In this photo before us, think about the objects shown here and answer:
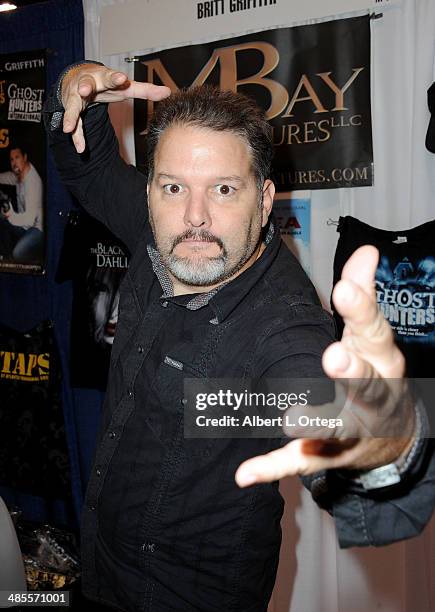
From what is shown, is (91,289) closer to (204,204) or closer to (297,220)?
(297,220)

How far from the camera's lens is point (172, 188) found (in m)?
1.49

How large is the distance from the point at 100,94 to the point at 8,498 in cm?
271

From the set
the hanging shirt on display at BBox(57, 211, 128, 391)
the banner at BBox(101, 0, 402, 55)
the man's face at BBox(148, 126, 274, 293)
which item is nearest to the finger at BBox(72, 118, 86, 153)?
the man's face at BBox(148, 126, 274, 293)

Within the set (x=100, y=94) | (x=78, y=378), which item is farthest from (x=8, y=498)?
(x=100, y=94)

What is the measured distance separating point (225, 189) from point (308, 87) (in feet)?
4.25

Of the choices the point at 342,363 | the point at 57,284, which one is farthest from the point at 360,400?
the point at 57,284

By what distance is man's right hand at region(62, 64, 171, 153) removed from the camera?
5.20 ft

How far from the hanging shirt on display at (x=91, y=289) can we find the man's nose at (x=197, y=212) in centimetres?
168

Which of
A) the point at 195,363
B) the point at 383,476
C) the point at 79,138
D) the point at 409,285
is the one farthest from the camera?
the point at 409,285

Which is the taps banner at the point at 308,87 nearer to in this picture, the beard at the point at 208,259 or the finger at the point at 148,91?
the finger at the point at 148,91

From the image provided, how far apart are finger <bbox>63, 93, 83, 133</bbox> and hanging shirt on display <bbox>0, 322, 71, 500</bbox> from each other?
6.30 feet

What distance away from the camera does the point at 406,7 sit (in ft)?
7.59

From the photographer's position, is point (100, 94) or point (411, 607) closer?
point (100, 94)

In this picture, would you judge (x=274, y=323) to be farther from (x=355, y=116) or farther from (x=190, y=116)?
(x=355, y=116)
